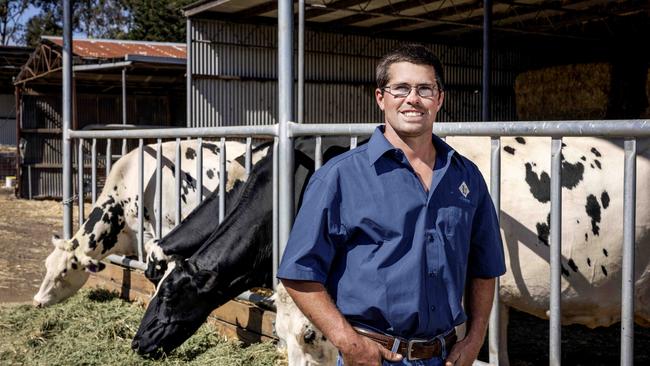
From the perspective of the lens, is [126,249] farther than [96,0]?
No

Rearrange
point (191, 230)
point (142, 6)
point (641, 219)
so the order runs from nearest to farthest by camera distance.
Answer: point (641, 219) → point (191, 230) → point (142, 6)

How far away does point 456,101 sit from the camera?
20.7 m

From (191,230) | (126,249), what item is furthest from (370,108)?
(191,230)

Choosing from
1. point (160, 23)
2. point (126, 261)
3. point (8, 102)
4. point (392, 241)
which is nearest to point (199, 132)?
point (126, 261)

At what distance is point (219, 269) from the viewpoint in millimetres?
4684

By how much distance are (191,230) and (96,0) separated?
1839 inches

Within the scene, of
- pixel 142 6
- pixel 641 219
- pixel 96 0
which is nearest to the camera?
pixel 641 219

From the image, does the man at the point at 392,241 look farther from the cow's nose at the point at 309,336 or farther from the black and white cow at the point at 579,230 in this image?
the black and white cow at the point at 579,230

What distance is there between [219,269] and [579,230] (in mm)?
2038

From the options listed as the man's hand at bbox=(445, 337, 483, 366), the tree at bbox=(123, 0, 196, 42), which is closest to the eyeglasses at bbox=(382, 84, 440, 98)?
the man's hand at bbox=(445, 337, 483, 366)

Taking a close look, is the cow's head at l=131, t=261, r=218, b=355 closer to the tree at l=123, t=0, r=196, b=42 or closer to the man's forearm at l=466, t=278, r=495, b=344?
the man's forearm at l=466, t=278, r=495, b=344

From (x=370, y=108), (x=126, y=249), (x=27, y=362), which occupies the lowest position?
(x=27, y=362)

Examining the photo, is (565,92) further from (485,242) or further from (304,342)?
(485,242)

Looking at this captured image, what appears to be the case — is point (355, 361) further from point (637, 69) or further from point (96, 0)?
point (96, 0)
